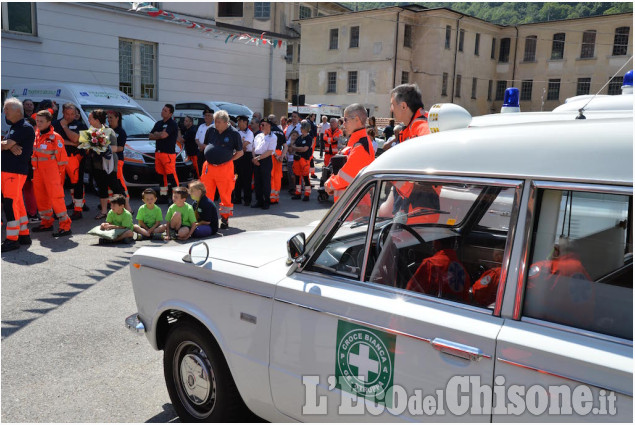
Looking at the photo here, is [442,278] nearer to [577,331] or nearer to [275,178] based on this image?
[577,331]

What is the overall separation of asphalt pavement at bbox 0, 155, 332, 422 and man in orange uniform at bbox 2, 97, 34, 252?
35 cm

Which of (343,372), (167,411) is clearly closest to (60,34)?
(167,411)

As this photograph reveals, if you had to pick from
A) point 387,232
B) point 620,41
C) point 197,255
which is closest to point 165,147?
point 197,255

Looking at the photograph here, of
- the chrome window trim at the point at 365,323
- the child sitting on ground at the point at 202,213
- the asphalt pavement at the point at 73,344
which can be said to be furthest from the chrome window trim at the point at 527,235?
the child sitting on ground at the point at 202,213

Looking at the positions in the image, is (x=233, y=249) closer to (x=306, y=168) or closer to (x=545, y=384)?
(x=545, y=384)

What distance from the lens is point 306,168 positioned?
1263cm

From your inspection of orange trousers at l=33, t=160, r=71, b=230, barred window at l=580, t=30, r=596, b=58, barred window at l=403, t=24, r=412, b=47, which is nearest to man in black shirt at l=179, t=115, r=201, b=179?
orange trousers at l=33, t=160, r=71, b=230

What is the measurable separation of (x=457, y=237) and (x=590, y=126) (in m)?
0.88

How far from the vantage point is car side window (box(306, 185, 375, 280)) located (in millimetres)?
2619

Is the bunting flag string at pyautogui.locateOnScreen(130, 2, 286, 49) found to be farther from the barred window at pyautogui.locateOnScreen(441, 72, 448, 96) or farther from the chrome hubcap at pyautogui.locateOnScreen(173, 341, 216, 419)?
the barred window at pyautogui.locateOnScreen(441, 72, 448, 96)

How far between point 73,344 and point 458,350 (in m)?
3.64

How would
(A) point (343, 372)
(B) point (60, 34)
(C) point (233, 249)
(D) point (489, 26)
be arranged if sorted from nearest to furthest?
(A) point (343, 372) → (C) point (233, 249) → (B) point (60, 34) → (D) point (489, 26)

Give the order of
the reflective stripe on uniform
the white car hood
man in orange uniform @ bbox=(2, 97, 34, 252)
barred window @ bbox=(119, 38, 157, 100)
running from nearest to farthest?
the white car hood → the reflective stripe on uniform → man in orange uniform @ bbox=(2, 97, 34, 252) → barred window @ bbox=(119, 38, 157, 100)

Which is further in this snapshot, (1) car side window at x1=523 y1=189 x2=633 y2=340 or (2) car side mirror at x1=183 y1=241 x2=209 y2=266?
(2) car side mirror at x1=183 y1=241 x2=209 y2=266
